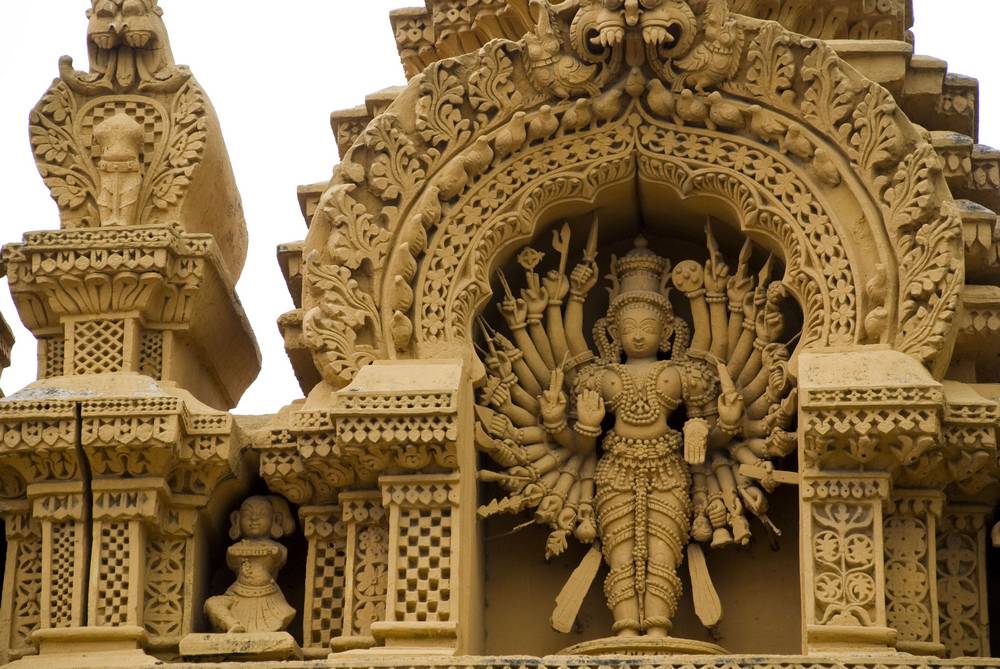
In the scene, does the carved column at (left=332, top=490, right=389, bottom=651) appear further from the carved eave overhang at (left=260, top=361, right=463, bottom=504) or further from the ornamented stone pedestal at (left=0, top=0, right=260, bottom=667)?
the ornamented stone pedestal at (left=0, top=0, right=260, bottom=667)

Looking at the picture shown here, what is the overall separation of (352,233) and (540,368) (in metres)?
1.59

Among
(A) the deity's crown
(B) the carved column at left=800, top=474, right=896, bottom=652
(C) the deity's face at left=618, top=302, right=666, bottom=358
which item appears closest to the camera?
(B) the carved column at left=800, top=474, right=896, bottom=652

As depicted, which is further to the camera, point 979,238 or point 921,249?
point 979,238

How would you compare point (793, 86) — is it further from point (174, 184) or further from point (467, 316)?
point (174, 184)

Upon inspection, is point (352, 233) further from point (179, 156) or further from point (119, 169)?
point (119, 169)

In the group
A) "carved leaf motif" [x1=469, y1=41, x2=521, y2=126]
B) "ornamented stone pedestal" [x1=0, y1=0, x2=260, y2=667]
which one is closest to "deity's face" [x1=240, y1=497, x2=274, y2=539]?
"ornamented stone pedestal" [x1=0, y1=0, x2=260, y2=667]

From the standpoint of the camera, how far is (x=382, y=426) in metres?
18.3


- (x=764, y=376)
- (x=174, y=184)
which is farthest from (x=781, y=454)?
(x=174, y=184)

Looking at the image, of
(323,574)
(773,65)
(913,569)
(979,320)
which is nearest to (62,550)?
(323,574)

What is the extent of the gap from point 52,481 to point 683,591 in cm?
421

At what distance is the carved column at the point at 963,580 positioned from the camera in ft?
59.9

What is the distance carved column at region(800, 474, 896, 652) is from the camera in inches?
695

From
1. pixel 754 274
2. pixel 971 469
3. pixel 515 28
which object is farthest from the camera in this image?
pixel 515 28

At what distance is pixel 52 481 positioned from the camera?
61.9 feet
